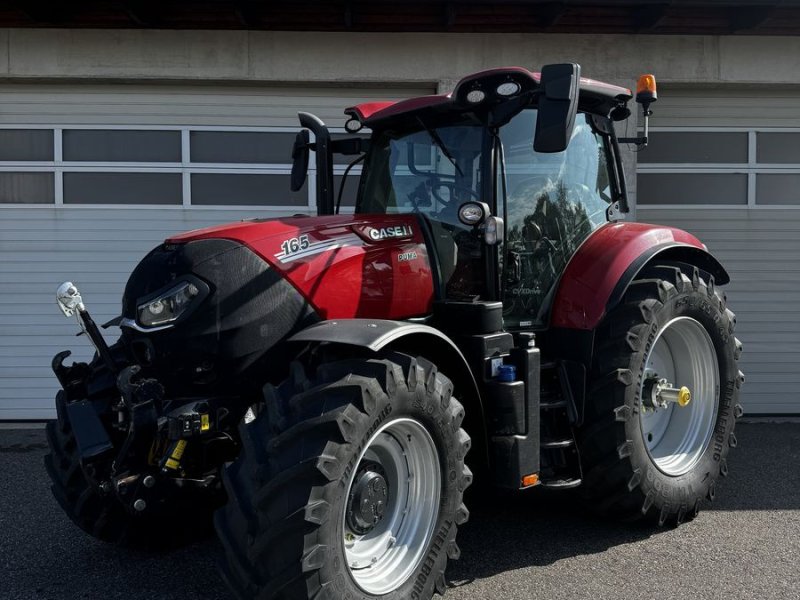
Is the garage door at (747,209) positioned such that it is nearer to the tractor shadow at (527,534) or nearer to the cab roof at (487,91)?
the cab roof at (487,91)

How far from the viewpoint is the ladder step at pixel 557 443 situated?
152 inches

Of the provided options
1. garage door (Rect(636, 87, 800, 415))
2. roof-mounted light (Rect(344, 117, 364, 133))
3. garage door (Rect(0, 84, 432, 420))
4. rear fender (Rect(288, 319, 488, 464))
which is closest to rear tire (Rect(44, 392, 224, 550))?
rear fender (Rect(288, 319, 488, 464))

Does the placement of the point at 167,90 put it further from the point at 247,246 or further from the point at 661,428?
the point at 661,428

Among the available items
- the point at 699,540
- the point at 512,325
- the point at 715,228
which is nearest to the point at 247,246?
the point at 512,325

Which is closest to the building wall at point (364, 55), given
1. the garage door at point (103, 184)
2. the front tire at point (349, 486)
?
the garage door at point (103, 184)

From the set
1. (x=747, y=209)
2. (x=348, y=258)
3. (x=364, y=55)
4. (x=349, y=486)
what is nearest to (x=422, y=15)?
(x=364, y=55)

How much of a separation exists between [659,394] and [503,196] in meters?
1.44

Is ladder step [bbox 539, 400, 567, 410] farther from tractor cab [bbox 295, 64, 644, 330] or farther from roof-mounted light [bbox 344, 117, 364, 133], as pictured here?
roof-mounted light [bbox 344, 117, 364, 133]

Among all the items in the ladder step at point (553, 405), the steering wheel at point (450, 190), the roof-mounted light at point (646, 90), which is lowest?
the ladder step at point (553, 405)

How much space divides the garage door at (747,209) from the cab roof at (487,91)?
3402 millimetres

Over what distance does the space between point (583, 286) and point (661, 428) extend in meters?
1.14

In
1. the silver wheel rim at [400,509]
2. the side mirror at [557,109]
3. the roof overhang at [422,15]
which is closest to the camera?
the silver wheel rim at [400,509]

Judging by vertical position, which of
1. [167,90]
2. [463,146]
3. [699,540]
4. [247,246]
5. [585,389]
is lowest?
[699,540]

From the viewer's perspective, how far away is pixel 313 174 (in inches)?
298
